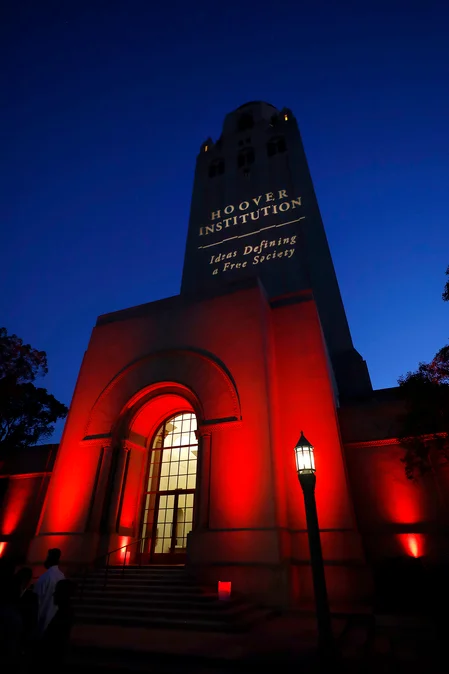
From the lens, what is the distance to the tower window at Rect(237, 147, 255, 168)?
87.7 ft

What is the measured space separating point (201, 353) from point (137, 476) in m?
4.65

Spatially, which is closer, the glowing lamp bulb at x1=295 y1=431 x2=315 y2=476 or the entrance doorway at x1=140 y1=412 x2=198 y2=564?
the glowing lamp bulb at x1=295 y1=431 x2=315 y2=476

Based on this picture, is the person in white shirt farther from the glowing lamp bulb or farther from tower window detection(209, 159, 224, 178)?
tower window detection(209, 159, 224, 178)

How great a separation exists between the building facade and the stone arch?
0.15 feet

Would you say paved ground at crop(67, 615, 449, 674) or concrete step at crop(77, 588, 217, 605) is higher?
concrete step at crop(77, 588, 217, 605)

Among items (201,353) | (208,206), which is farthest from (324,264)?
(201,353)

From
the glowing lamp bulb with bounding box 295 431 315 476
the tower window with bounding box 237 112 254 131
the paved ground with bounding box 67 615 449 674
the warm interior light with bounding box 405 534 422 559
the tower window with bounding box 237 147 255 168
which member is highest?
the tower window with bounding box 237 112 254 131

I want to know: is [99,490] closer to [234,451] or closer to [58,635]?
[234,451]

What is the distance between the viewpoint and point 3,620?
9.05 feet

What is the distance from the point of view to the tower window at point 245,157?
26.7 meters

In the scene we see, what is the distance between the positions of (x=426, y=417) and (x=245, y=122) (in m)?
28.8

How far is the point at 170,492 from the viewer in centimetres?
1216

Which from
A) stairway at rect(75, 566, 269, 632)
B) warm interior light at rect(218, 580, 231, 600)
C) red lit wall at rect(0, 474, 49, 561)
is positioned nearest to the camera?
stairway at rect(75, 566, 269, 632)

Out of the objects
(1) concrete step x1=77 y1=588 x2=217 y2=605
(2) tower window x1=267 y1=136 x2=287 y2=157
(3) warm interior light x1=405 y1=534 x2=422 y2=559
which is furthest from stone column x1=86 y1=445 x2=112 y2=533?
(2) tower window x1=267 y1=136 x2=287 y2=157
